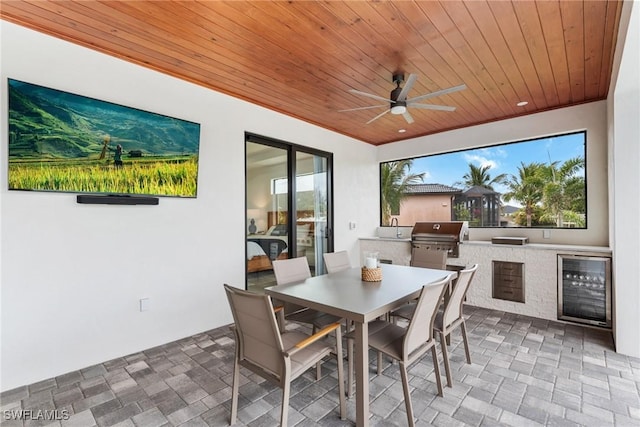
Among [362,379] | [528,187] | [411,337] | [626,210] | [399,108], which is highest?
[399,108]

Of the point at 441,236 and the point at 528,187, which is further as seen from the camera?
the point at 441,236

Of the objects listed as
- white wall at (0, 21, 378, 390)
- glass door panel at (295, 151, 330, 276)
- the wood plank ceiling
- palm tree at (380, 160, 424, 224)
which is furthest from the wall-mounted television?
white wall at (0, 21, 378, 390)

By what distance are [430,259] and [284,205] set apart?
6.47 feet

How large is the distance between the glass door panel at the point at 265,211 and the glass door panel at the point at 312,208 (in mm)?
238

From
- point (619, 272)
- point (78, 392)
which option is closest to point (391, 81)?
point (619, 272)

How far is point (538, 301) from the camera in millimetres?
3572

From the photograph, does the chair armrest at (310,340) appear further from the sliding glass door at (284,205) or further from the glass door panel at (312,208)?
the glass door panel at (312,208)

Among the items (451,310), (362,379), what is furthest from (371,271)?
(362,379)

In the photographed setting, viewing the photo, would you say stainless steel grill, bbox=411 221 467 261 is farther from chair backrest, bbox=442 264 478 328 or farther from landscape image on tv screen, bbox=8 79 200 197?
landscape image on tv screen, bbox=8 79 200 197

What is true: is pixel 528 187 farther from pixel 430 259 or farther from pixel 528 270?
pixel 430 259

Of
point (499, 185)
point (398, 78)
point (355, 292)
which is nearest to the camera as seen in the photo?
point (355, 292)

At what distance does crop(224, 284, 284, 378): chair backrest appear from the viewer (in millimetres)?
1497

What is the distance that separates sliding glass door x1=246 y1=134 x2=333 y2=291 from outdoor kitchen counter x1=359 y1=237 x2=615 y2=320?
2.03 metres

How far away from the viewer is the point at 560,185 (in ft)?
12.9
